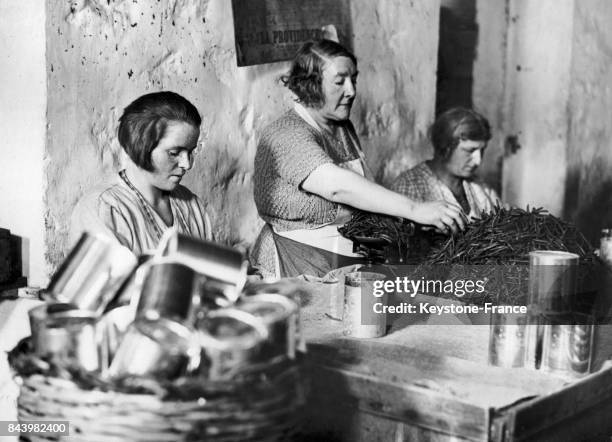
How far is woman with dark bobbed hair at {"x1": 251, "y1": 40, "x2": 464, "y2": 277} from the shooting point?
2.72 m

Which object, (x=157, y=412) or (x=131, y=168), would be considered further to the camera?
(x=131, y=168)

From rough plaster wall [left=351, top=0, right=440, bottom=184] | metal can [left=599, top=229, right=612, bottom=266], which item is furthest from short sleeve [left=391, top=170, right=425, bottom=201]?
metal can [left=599, top=229, right=612, bottom=266]

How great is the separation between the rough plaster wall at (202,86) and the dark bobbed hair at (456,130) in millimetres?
384

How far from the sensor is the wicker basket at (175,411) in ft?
3.21

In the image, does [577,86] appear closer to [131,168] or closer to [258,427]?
[131,168]

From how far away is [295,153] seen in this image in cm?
276

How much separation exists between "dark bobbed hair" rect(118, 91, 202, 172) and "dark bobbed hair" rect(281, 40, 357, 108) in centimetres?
92

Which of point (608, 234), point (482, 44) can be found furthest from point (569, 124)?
point (608, 234)

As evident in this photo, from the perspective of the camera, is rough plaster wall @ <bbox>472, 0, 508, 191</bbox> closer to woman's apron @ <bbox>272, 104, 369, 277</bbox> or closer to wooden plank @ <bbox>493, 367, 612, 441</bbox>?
woman's apron @ <bbox>272, 104, 369, 277</bbox>

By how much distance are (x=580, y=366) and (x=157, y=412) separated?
82cm

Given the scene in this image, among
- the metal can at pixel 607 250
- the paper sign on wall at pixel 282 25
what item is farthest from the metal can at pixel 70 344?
the paper sign on wall at pixel 282 25

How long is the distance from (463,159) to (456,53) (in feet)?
4.96

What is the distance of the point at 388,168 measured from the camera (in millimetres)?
3969

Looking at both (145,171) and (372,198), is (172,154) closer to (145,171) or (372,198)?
(145,171)
